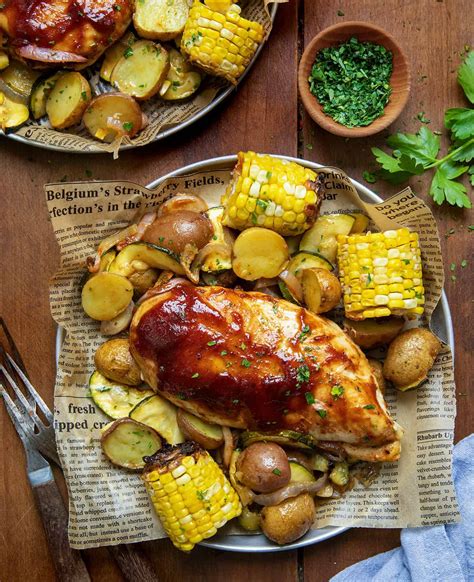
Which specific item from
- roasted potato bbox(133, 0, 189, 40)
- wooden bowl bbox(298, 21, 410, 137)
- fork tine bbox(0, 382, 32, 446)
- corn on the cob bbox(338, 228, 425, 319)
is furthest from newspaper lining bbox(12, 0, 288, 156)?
fork tine bbox(0, 382, 32, 446)

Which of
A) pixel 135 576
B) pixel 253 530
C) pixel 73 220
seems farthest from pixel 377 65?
pixel 135 576

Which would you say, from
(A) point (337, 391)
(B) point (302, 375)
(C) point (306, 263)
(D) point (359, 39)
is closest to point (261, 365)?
(B) point (302, 375)

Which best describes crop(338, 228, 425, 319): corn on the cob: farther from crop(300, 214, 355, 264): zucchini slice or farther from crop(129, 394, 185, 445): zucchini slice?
crop(129, 394, 185, 445): zucchini slice

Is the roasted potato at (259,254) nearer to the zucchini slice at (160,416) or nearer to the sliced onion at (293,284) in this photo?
the sliced onion at (293,284)

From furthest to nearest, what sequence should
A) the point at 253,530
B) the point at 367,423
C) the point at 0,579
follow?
the point at 0,579, the point at 253,530, the point at 367,423

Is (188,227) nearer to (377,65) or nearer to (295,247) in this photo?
(295,247)

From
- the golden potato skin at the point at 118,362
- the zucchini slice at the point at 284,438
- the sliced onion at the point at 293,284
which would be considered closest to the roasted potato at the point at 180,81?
the sliced onion at the point at 293,284

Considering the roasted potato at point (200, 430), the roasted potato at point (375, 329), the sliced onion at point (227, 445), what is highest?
the roasted potato at point (375, 329)

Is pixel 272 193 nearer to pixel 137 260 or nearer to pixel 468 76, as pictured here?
pixel 137 260
